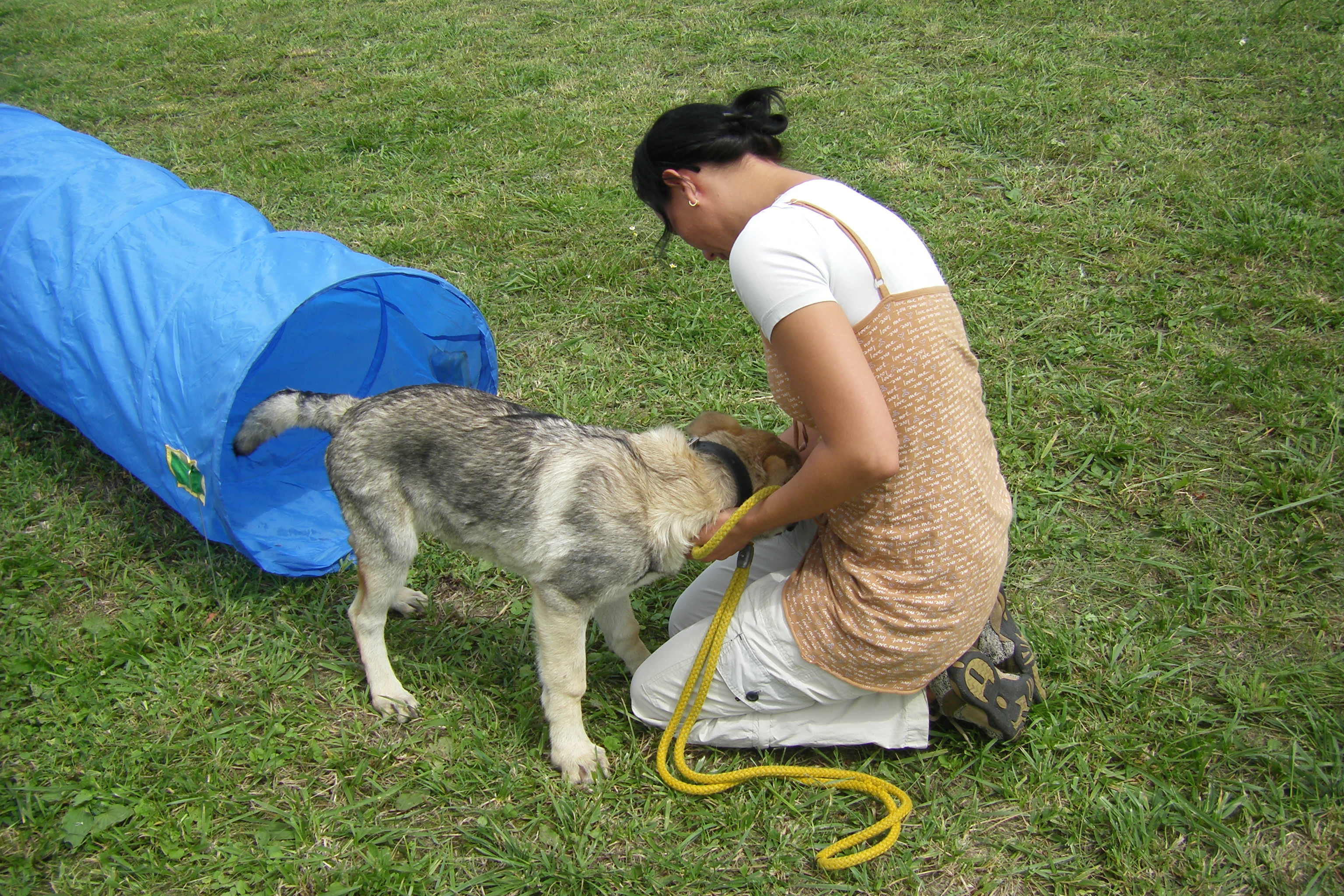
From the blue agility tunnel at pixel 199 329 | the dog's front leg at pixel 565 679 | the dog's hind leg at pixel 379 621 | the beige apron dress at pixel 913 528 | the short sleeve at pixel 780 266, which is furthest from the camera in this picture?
the blue agility tunnel at pixel 199 329

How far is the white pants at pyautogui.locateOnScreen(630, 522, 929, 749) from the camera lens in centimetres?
295

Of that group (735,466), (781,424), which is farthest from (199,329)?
(781,424)

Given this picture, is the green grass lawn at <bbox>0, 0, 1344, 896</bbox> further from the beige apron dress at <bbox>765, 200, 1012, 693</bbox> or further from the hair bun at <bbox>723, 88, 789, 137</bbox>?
the hair bun at <bbox>723, 88, 789, 137</bbox>

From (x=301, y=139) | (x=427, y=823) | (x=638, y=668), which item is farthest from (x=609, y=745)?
(x=301, y=139)

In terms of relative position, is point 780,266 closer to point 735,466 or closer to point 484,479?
point 735,466

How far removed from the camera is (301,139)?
26.7ft

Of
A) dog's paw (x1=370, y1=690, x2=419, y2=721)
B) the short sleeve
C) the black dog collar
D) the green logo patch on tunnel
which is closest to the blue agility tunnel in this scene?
the green logo patch on tunnel

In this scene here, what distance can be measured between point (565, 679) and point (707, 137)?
187 cm

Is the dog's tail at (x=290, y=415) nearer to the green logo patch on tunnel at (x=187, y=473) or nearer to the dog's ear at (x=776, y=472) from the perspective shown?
the green logo patch on tunnel at (x=187, y=473)

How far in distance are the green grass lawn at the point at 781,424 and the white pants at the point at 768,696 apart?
148 mm

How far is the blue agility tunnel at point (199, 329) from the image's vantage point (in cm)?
356

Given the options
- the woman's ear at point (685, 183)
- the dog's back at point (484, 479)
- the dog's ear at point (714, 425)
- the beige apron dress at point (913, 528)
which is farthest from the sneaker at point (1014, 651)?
the woman's ear at point (685, 183)

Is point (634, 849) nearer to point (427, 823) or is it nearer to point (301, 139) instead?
point (427, 823)

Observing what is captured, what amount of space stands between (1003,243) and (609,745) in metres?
4.27
